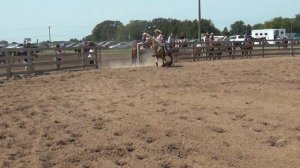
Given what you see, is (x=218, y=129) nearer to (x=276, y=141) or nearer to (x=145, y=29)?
(x=276, y=141)

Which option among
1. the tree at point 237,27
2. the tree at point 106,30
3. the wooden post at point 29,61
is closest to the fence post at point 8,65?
the wooden post at point 29,61

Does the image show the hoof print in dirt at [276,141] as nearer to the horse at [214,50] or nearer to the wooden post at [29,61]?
the wooden post at [29,61]

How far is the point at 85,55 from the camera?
2295 centimetres

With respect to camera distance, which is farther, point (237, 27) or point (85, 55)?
point (237, 27)

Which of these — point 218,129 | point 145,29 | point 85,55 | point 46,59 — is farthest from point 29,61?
point 145,29

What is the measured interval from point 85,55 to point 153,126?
51.1ft

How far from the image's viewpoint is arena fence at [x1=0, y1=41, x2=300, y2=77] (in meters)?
19.6

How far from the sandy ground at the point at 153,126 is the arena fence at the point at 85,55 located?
625 centimetres

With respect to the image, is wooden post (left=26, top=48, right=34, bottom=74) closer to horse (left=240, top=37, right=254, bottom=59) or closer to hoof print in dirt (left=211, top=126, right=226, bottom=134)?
hoof print in dirt (left=211, top=126, right=226, bottom=134)

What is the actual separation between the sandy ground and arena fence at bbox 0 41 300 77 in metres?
6.25

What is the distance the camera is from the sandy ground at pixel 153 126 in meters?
6.20

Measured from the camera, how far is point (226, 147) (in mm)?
6609

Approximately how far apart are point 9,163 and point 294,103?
235 inches

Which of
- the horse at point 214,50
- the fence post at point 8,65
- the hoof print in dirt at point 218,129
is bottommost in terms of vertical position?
the hoof print in dirt at point 218,129
